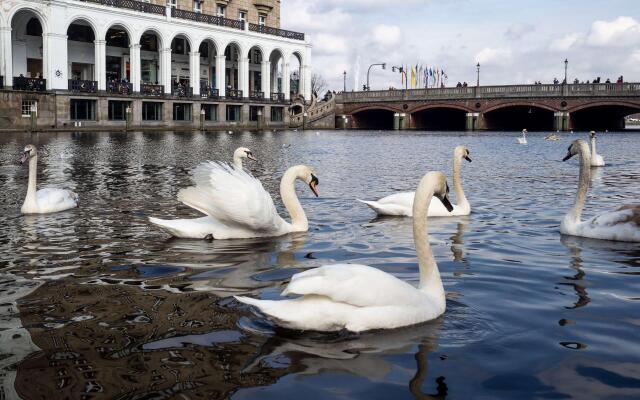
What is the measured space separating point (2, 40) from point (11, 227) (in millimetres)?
A: 40196

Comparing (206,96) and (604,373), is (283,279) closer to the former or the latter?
(604,373)

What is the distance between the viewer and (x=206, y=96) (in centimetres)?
5928

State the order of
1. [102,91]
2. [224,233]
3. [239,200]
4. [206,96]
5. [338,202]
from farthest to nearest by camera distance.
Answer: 1. [206,96]
2. [102,91]
3. [338,202]
4. [224,233]
5. [239,200]

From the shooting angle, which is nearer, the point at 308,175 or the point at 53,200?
the point at 308,175

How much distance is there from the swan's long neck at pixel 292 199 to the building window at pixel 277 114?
60041mm

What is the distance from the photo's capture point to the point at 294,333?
456 centimetres

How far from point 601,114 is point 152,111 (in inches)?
1779

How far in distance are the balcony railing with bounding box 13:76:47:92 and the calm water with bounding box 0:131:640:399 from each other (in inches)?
1475

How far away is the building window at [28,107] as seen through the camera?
144 feet

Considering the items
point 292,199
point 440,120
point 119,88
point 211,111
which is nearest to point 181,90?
point 211,111

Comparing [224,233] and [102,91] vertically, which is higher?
[102,91]

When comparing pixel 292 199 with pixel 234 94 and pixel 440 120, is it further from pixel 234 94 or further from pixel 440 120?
pixel 440 120

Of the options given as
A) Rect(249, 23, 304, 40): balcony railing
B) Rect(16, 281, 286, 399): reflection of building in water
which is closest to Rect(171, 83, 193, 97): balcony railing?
Rect(249, 23, 304, 40): balcony railing

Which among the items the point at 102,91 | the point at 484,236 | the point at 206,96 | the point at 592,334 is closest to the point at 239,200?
the point at 484,236
